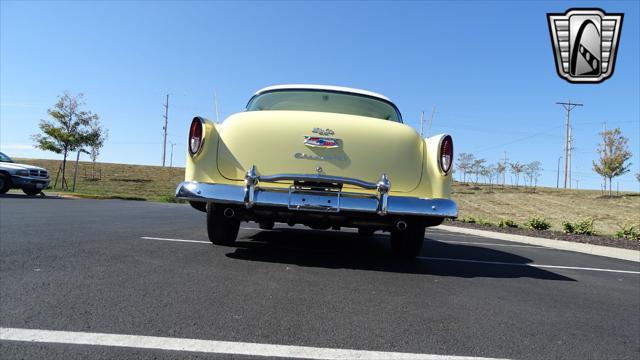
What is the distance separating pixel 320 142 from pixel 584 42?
6.60 m

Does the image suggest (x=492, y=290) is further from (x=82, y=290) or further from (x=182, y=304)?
(x=82, y=290)

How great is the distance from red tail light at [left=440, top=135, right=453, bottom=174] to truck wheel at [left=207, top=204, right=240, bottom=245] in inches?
86.3

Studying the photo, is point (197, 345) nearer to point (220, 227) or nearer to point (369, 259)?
point (220, 227)

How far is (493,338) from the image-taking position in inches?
94.6

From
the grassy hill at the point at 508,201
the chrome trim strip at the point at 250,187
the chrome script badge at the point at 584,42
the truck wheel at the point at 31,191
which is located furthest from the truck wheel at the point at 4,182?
the chrome script badge at the point at 584,42

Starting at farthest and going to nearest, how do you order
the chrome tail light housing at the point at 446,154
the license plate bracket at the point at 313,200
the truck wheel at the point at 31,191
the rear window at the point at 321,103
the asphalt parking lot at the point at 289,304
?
the truck wheel at the point at 31,191 → the rear window at the point at 321,103 → the chrome tail light housing at the point at 446,154 → the license plate bracket at the point at 313,200 → the asphalt parking lot at the point at 289,304

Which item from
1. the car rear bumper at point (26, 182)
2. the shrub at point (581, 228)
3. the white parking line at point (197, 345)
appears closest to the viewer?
the white parking line at point (197, 345)

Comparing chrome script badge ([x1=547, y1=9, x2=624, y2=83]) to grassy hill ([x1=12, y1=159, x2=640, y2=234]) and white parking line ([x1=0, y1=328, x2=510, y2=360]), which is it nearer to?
white parking line ([x1=0, y1=328, x2=510, y2=360])

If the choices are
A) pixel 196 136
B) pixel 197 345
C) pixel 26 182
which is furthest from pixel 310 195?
pixel 26 182

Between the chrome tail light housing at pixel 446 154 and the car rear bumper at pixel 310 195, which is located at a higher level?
the chrome tail light housing at pixel 446 154

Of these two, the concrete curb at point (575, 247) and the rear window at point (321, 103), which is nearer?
the rear window at point (321, 103)

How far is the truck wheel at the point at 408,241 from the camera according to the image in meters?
4.46

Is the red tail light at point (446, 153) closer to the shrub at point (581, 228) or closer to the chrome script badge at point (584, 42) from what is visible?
the chrome script badge at point (584, 42)

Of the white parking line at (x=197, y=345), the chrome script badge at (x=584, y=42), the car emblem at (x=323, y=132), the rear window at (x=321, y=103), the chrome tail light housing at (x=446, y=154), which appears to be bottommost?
the white parking line at (x=197, y=345)
